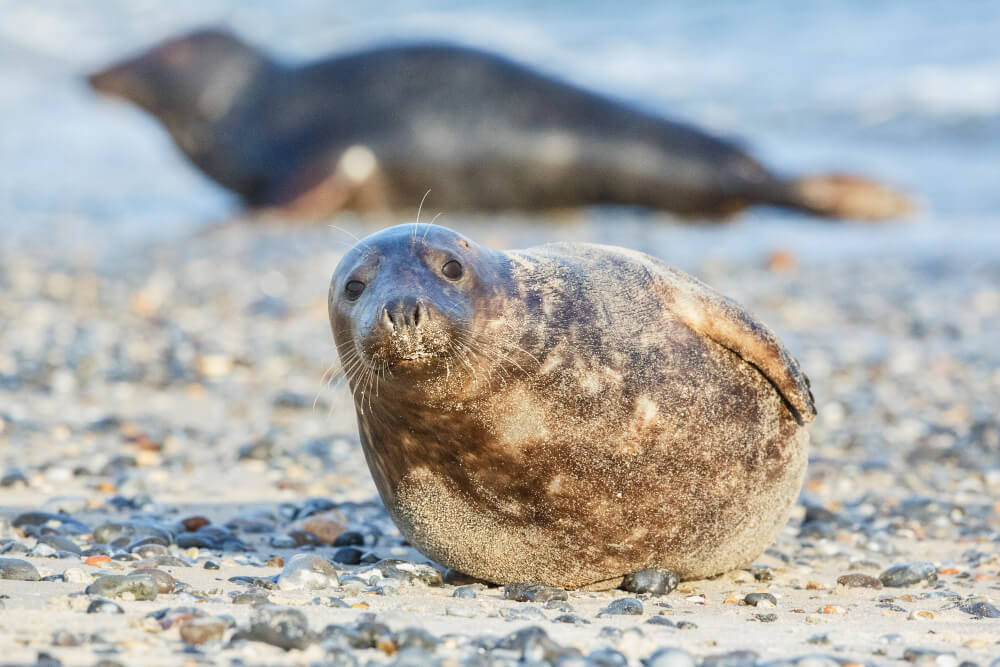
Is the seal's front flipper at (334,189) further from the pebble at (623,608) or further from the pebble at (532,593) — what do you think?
the pebble at (623,608)

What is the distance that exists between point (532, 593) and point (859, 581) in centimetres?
94

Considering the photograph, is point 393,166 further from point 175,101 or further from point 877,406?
point 877,406

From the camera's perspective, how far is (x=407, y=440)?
3.40 meters

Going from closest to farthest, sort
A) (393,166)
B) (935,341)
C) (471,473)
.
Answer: (471,473) → (935,341) → (393,166)

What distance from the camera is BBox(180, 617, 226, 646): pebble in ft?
8.43

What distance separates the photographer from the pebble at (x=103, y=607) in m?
2.77

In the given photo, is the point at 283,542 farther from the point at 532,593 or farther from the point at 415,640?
the point at 415,640

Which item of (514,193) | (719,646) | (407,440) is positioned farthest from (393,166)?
(719,646)

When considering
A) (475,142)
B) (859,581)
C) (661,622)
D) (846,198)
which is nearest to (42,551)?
(661,622)

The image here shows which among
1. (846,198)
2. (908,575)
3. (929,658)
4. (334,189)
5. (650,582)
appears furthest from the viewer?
(846,198)

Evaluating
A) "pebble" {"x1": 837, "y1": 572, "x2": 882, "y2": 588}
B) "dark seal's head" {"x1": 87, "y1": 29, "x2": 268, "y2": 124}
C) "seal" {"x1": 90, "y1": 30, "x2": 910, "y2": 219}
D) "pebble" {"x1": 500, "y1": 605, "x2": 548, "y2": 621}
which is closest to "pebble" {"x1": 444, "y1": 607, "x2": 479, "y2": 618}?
"pebble" {"x1": 500, "y1": 605, "x2": 548, "y2": 621}

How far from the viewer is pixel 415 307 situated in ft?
9.95

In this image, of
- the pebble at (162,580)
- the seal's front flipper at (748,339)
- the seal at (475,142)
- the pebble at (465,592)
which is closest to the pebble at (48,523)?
the pebble at (162,580)

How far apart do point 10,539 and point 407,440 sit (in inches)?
49.3
